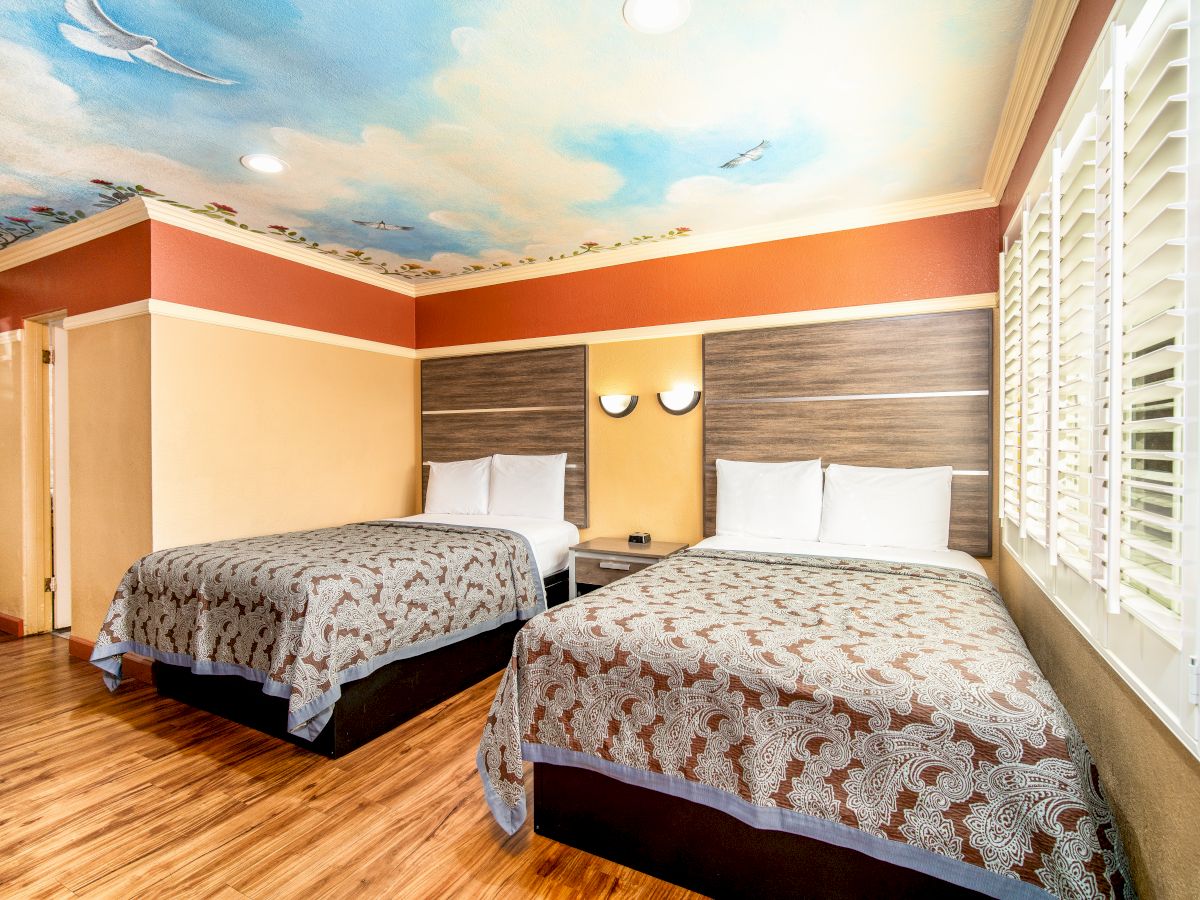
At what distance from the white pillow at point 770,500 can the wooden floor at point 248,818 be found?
1.71 m

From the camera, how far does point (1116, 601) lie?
1207mm

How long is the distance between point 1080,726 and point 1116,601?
0.72 m

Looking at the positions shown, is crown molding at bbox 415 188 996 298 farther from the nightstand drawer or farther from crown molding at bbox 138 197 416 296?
the nightstand drawer

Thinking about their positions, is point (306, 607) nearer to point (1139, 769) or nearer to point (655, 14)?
point (655, 14)

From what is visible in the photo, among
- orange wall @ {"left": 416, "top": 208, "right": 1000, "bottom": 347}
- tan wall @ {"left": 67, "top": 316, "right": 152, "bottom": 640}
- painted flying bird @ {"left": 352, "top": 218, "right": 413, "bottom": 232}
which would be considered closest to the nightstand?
orange wall @ {"left": 416, "top": 208, "right": 1000, "bottom": 347}

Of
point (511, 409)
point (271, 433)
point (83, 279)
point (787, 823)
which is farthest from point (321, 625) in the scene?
point (83, 279)

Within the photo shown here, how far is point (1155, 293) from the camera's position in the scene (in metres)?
1.06

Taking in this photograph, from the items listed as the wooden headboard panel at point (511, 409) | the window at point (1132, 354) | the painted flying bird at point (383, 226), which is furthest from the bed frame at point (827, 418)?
the painted flying bird at point (383, 226)

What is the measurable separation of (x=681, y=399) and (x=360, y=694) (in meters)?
2.43

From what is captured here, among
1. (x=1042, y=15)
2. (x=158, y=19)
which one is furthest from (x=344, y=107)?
(x=1042, y=15)

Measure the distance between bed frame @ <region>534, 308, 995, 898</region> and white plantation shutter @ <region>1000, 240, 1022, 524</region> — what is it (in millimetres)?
382

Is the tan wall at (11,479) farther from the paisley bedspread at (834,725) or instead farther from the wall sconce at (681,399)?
the wall sconce at (681,399)

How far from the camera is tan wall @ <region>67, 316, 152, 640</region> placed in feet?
11.0

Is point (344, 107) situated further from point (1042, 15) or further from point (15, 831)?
point (15, 831)
